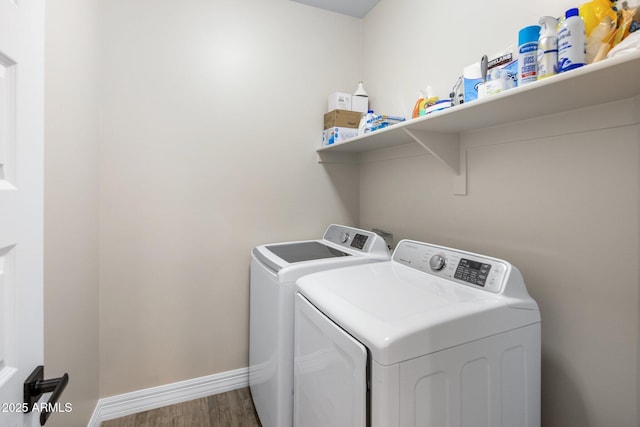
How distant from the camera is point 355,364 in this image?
2.81ft

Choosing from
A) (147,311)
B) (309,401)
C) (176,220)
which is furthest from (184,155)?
(309,401)

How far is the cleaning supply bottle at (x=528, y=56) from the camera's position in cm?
95

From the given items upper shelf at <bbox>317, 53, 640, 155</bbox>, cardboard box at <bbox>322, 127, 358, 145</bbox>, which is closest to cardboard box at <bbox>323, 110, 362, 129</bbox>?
cardboard box at <bbox>322, 127, 358, 145</bbox>

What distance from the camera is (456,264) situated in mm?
1237

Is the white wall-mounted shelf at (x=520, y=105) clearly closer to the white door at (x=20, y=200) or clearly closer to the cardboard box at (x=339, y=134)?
the cardboard box at (x=339, y=134)

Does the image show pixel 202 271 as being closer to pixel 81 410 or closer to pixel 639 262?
pixel 81 410

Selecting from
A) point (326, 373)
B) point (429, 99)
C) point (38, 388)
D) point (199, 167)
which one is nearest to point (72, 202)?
point (199, 167)

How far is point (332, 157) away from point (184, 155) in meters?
1.02

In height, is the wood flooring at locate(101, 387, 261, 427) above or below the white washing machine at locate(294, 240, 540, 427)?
below

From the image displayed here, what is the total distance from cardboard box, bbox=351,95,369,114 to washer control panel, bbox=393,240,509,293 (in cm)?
115

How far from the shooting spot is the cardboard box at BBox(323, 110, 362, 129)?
6.94 feet

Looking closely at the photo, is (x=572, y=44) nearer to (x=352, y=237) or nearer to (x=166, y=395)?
(x=352, y=237)

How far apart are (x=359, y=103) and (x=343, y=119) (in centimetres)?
22

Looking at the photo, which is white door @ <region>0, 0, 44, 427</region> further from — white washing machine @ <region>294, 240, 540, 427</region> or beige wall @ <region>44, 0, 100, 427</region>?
white washing machine @ <region>294, 240, 540, 427</region>
